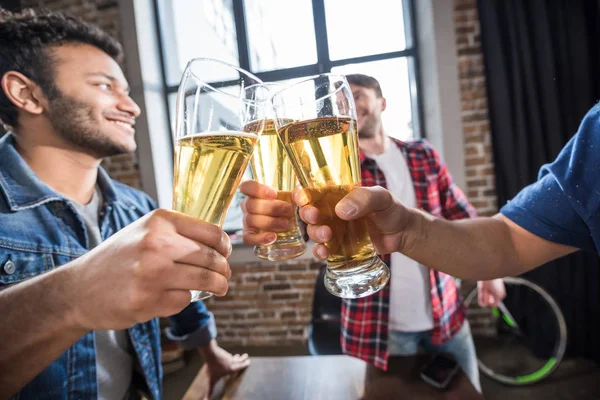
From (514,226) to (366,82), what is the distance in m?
0.54

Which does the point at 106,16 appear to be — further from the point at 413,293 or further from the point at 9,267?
the point at 413,293

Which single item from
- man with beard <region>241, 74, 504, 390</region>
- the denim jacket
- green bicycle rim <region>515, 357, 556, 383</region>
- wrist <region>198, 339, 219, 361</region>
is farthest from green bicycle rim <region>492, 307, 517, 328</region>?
the denim jacket

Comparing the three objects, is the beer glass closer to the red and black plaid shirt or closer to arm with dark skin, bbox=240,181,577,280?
arm with dark skin, bbox=240,181,577,280

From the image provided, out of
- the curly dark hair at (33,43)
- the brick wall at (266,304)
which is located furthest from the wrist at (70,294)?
the brick wall at (266,304)

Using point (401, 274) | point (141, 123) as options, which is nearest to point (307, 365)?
point (401, 274)

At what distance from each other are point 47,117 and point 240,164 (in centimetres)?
79

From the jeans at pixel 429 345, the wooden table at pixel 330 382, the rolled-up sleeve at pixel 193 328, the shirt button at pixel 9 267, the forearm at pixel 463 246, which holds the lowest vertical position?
the jeans at pixel 429 345

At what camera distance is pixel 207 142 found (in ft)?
1.59

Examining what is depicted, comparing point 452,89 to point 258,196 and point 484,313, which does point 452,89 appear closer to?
point 484,313

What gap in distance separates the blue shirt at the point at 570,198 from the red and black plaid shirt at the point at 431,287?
0.57 meters

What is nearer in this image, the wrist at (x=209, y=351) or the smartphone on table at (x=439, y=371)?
the smartphone on table at (x=439, y=371)

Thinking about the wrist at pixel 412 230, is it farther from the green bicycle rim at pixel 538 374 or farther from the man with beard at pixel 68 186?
the green bicycle rim at pixel 538 374

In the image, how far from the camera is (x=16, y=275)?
0.81 meters

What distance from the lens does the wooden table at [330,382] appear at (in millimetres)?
890
